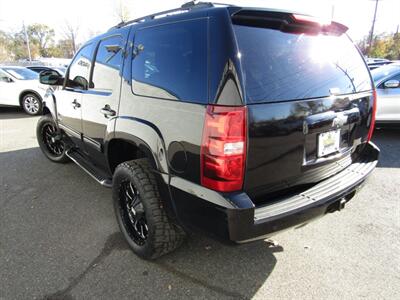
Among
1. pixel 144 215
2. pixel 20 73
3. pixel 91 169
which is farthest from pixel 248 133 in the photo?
pixel 20 73

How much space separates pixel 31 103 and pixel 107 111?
846 cm

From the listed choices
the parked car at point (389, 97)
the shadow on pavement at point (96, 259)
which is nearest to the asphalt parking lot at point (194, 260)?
the shadow on pavement at point (96, 259)

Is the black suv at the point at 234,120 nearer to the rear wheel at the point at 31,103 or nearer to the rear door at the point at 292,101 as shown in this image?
the rear door at the point at 292,101

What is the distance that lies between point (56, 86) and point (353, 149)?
12.5 ft

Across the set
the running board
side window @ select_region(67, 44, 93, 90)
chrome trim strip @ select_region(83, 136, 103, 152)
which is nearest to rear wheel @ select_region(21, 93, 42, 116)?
the running board

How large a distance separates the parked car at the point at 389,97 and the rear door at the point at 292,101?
4095 millimetres

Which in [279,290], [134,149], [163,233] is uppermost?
[134,149]

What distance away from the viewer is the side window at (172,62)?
5.93 feet

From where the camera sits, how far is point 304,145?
1.97 metres

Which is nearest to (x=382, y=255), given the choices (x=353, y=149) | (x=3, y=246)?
(x=353, y=149)

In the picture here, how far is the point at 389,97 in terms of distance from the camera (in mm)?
5711

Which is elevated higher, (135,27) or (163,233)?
(135,27)

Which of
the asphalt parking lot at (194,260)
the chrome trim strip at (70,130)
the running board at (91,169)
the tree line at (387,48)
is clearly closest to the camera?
the asphalt parking lot at (194,260)

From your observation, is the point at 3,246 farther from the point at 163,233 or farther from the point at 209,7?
the point at 209,7
